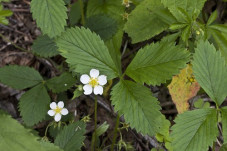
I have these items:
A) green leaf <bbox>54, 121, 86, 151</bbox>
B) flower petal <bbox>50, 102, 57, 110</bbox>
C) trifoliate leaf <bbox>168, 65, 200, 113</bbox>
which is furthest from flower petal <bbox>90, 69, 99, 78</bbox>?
trifoliate leaf <bbox>168, 65, 200, 113</bbox>

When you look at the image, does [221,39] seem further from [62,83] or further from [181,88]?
[62,83]

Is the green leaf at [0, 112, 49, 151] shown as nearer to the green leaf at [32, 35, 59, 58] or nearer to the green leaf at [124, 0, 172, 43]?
the green leaf at [32, 35, 59, 58]

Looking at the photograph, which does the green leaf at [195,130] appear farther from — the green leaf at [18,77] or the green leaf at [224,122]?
the green leaf at [18,77]

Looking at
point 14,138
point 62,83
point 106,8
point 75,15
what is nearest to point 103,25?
point 106,8

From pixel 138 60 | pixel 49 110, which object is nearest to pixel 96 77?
pixel 138 60

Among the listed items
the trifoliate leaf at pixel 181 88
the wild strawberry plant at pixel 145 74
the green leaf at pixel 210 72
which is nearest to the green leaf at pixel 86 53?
the wild strawberry plant at pixel 145 74

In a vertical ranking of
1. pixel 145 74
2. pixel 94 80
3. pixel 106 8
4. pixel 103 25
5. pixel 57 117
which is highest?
pixel 106 8
